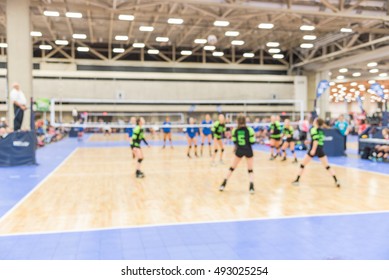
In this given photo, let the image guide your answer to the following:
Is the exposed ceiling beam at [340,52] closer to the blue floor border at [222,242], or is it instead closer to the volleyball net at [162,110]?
the volleyball net at [162,110]

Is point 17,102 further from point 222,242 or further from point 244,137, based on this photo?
point 222,242

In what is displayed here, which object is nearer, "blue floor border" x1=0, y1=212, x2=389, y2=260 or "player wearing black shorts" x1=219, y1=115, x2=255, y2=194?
"blue floor border" x1=0, y1=212, x2=389, y2=260

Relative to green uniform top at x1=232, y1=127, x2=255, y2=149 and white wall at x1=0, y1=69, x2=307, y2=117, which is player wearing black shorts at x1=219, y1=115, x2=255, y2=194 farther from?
white wall at x1=0, y1=69, x2=307, y2=117

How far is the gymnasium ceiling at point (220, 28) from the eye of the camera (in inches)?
717

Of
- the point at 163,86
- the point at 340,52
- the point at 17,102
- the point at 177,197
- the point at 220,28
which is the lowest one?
the point at 177,197

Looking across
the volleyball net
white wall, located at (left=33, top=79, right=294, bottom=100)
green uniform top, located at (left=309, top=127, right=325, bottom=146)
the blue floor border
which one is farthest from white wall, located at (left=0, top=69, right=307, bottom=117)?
the blue floor border

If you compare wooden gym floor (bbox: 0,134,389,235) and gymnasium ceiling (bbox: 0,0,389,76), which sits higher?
gymnasium ceiling (bbox: 0,0,389,76)

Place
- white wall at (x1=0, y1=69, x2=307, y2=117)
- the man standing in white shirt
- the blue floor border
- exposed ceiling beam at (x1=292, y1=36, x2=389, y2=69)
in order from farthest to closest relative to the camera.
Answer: white wall at (x1=0, y1=69, x2=307, y2=117), exposed ceiling beam at (x1=292, y1=36, x2=389, y2=69), the man standing in white shirt, the blue floor border

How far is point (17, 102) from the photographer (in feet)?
39.9

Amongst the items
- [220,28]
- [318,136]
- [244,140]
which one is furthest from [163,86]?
[244,140]

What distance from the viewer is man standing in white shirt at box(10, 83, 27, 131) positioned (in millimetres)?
12086

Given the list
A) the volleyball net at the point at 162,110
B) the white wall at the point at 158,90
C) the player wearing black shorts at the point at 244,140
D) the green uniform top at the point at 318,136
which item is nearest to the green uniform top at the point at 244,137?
the player wearing black shorts at the point at 244,140

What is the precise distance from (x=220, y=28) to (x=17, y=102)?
1694 cm

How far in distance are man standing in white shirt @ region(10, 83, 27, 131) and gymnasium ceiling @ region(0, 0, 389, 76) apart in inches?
235
